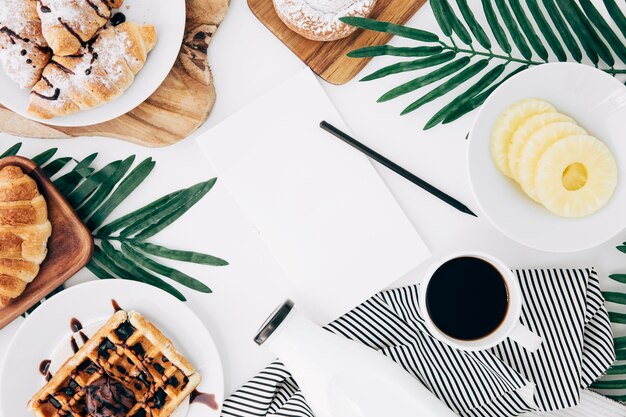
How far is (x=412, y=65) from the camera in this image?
91 cm

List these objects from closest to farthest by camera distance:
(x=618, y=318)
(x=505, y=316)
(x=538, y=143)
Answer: (x=538, y=143) < (x=505, y=316) < (x=618, y=318)

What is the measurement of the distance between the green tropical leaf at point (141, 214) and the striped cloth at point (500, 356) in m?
0.36

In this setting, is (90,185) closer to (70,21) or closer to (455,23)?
(70,21)

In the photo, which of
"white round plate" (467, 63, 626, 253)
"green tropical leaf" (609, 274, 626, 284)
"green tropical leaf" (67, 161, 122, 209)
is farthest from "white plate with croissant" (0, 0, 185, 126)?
"green tropical leaf" (609, 274, 626, 284)

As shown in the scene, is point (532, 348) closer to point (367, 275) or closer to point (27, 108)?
point (367, 275)

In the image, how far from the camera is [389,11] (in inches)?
37.0

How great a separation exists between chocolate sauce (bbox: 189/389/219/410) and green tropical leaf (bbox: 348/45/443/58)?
67 centimetres

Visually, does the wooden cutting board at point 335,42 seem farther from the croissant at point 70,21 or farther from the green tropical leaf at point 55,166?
the green tropical leaf at point 55,166

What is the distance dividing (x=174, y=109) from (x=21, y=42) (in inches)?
10.3

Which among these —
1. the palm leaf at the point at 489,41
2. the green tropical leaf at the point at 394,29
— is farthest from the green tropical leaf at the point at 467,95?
the green tropical leaf at the point at 394,29

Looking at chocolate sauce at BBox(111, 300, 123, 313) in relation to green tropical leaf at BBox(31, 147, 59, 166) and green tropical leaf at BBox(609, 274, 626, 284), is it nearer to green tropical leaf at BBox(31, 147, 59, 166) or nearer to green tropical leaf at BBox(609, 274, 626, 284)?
green tropical leaf at BBox(31, 147, 59, 166)

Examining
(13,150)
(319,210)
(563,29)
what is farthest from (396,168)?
(13,150)

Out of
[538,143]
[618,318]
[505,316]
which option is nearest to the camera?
[538,143]

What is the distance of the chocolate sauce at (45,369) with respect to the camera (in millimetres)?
972
